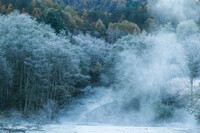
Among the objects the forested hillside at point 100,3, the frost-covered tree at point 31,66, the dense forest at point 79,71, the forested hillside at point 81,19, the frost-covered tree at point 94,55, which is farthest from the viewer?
the forested hillside at point 100,3

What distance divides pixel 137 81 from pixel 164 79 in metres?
2.67

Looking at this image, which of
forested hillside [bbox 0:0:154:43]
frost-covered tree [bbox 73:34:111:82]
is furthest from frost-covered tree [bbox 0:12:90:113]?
forested hillside [bbox 0:0:154:43]

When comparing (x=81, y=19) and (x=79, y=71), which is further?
(x=81, y=19)

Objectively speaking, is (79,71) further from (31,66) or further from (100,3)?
(100,3)

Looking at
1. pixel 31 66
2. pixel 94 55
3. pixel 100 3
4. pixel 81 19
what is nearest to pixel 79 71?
pixel 31 66

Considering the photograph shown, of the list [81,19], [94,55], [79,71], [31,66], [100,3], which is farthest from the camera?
[100,3]

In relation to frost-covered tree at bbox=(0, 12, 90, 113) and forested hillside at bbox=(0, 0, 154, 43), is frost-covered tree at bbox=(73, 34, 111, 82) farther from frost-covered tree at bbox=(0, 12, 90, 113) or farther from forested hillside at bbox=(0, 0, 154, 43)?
frost-covered tree at bbox=(0, 12, 90, 113)

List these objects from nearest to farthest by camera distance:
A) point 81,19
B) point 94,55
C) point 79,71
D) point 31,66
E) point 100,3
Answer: point 31,66 < point 79,71 < point 94,55 < point 81,19 < point 100,3

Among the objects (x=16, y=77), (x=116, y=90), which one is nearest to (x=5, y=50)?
(x=16, y=77)

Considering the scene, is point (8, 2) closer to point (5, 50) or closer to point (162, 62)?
point (5, 50)

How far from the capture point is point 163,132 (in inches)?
481

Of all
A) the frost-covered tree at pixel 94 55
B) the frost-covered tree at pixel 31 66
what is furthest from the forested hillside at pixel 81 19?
the frost-covered tree at pixel 31 66

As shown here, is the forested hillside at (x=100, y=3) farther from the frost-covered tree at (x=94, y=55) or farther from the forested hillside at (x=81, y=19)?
the frost-covered tree at (x=94, y=55)

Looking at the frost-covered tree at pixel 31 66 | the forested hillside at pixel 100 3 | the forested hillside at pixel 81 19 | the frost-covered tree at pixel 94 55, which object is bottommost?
the frost-covered tree at pixel 31 66
